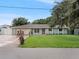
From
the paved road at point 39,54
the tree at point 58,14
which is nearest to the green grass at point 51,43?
the paved road at point 39,54

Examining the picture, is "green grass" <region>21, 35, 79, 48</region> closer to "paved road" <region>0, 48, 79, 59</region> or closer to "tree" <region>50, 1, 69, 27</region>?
"paved road" <region>0, 48, 79, 59</region>

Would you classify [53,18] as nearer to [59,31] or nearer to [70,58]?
[59,31]

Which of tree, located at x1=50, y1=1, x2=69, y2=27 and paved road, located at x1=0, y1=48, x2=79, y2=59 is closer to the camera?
paved road, located at x1=0, y1=48, x2=79, y2=59

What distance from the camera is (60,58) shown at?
10695 mm

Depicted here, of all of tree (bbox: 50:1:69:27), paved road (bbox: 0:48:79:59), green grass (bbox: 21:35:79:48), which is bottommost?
green grass (bbox: 21:35:79:48)

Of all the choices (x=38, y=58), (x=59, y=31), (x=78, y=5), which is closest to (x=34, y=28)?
(x=59, y=31)

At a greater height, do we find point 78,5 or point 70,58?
point 78,5

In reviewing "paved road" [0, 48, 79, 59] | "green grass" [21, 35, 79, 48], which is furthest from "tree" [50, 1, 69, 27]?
"paved road" [0, 48, 79, 59]

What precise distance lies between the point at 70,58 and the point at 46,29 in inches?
2033

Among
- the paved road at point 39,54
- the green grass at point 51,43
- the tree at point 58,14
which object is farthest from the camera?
the tree at point 58,14

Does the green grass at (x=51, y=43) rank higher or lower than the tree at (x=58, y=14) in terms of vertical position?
lower

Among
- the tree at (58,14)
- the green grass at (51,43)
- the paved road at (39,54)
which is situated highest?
the tree at (58,14)

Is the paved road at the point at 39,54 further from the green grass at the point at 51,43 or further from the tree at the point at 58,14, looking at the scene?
the tree at the point at 58,14

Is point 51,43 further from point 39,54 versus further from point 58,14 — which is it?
point 58,14
